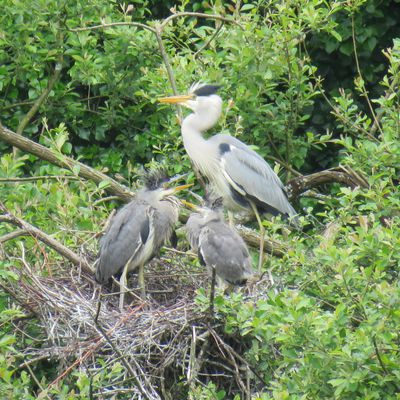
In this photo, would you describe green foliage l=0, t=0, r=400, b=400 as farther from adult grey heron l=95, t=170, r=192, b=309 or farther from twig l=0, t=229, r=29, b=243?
adult grey heron l=95, t=170, r=192, b=309

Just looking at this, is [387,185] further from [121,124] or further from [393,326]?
[121,124]

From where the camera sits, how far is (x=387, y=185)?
23.2ft

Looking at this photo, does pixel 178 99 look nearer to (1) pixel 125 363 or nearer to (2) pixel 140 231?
(2) pixel 140 231

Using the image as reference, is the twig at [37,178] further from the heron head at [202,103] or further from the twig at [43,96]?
the twig at [43,96]

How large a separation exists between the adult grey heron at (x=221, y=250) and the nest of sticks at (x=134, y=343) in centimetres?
25

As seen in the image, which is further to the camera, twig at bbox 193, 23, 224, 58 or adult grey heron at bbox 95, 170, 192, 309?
twig at bbox 193, 23, 224, 58

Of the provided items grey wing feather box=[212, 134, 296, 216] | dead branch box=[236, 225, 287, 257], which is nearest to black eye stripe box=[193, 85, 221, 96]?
grey wing feather box=[212, 134, 296, 216]

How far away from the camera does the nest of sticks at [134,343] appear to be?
6219 mm

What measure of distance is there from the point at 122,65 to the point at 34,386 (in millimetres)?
2531

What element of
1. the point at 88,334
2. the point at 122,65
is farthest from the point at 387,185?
the point at 122,65

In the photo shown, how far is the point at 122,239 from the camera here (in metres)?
7.16

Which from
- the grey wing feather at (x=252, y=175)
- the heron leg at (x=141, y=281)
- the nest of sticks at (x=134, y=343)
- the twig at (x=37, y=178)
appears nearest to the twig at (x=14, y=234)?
the nest of sticks at (x=134, y=343)

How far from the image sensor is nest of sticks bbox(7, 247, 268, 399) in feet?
20.4

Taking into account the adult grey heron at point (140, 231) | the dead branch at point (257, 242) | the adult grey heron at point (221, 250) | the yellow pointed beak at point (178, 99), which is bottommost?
the dead branch at point (257, 242)
